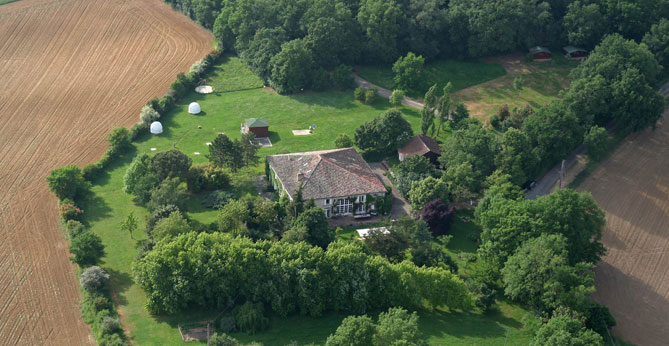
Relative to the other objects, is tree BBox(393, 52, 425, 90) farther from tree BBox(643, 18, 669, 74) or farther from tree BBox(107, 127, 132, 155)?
tree BBox(107, 127, 132, 155)

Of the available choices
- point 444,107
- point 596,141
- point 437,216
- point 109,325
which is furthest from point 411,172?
point 109,325

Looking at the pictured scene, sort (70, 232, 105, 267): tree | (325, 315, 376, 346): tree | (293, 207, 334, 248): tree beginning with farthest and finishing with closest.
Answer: (293, 207, 334, 248): tree
(70, 232, 105, 267): tree
(325, 315, 376, 346): tree

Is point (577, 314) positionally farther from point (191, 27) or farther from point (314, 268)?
point (191, 27)

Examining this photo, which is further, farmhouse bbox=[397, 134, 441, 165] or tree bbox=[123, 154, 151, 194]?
farmhouse bbox=[397, 134, 441, 165]

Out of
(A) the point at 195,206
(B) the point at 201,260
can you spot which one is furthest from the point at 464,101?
(B) the point at 201,260

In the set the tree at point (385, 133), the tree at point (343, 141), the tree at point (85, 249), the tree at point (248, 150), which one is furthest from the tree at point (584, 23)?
the tree at point (85, 249)

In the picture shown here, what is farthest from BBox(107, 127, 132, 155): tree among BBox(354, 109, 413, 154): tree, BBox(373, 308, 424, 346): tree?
BBox(373, 308, 424, 346): tree

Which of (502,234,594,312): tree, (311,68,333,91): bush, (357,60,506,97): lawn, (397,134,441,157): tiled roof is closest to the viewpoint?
(502,234,594,312): tree
